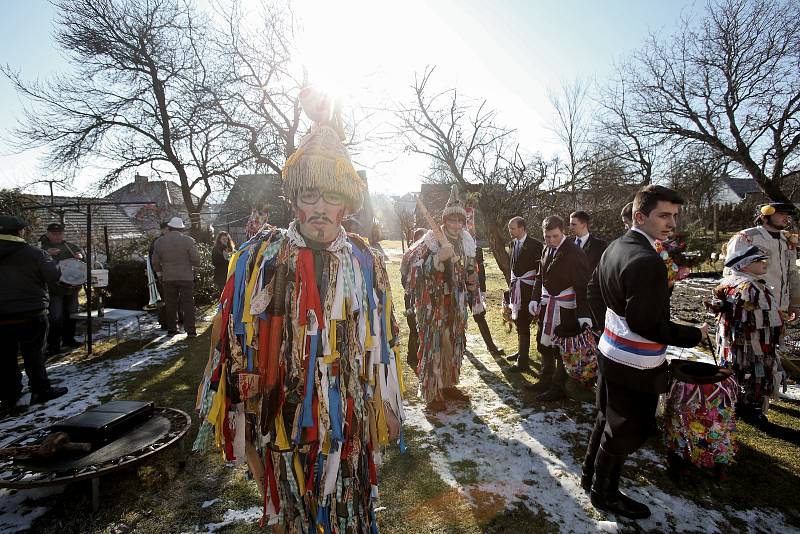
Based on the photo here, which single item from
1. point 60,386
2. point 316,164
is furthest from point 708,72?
point 60,386

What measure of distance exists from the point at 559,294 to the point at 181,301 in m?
6.40

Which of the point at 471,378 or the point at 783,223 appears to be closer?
the point at 783,223

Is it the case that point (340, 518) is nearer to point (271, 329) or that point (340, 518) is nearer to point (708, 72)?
point (271, 329)

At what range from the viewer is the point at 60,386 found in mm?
5059

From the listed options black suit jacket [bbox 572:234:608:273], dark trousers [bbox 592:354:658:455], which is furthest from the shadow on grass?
black suit jacket [bbox 572:234:608:273]

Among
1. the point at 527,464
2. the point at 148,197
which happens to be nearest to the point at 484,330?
the point at 527,464

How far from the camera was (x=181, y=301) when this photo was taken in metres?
7.24

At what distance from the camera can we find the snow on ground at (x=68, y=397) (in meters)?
2.78

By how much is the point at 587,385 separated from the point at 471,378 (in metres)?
1.37

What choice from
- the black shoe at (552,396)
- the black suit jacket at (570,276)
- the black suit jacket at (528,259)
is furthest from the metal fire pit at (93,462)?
the black suit jacket at (528,259)

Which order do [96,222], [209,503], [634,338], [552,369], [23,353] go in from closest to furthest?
[634,338] < [209,503] < [23,353] < [552,369] < [96,222]

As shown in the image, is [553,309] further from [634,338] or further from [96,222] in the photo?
[96,222]

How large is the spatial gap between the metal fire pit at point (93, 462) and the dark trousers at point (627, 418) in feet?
10.5

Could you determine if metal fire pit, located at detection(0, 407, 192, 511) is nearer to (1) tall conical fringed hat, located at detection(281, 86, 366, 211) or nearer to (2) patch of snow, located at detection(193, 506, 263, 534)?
(2) patch of snow, located at detection(193, 506, 263, 534)
